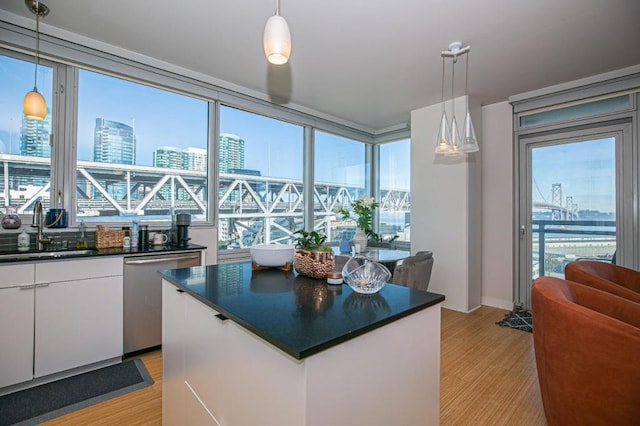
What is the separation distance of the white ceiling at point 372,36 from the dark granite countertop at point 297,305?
1.94 meters

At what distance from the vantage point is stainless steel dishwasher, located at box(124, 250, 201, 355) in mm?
2539

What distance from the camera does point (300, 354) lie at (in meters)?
0.75

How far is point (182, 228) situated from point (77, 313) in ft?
3.49

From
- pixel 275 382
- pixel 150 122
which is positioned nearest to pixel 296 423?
Result: pixel 275 382

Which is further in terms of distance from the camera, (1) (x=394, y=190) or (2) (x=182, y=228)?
(1) (x=394, y=190)

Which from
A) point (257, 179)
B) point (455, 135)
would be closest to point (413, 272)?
point (455, 135)

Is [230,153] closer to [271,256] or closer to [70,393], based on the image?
[271,256]

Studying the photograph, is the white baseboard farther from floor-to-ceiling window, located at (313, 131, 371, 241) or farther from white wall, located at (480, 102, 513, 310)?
floor-to-ceiling window, located at (313, 131, 371, 241)

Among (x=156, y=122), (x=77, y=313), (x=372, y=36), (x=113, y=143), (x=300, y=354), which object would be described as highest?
(x=372, y=36)

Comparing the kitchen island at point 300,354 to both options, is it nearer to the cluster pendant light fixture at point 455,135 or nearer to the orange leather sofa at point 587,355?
the orange leather sofa at point 587,355

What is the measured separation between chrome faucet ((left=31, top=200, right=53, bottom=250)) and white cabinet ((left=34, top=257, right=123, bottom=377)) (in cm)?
41

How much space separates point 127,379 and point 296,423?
2155 millimetres

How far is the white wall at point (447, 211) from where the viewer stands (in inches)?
149

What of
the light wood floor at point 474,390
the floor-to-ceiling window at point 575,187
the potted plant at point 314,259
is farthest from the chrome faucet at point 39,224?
the floor-to-ceiling window at point 575,187
